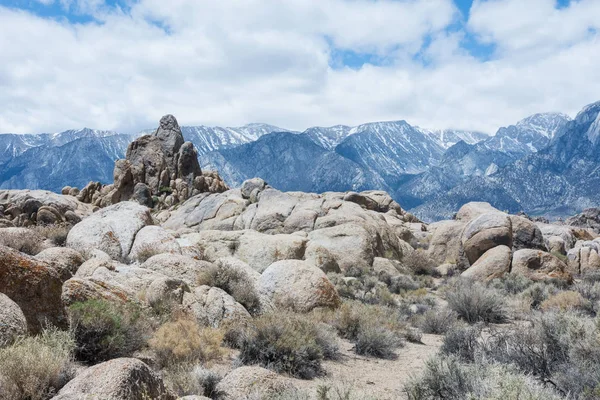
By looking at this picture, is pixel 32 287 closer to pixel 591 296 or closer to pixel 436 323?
pixel 436 323

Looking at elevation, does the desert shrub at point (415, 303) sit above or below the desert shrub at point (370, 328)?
below

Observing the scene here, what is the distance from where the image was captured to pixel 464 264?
22.4 m

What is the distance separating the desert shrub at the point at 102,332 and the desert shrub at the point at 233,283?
3.42 metres

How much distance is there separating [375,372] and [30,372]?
5880 mm

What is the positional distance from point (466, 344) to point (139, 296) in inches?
258

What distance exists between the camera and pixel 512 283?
1672cm

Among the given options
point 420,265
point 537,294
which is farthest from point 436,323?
point 420,265

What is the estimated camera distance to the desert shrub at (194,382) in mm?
5789

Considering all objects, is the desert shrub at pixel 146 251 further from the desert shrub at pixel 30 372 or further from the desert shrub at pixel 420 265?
the desert shrub at pixel 420 265

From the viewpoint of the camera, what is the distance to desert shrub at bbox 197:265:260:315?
10.4 metres

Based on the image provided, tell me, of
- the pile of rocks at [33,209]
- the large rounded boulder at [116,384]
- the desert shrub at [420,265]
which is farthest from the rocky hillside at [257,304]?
the pile of rocks at [33,209]

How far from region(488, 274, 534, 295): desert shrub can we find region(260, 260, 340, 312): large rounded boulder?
810 centimetres

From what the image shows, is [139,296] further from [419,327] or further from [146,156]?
[146,156]

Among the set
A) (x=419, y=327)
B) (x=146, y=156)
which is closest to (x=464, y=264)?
(x=419, y=327)
